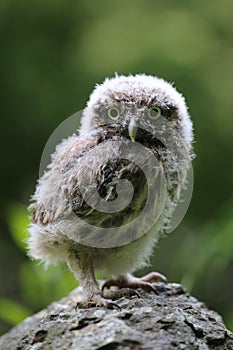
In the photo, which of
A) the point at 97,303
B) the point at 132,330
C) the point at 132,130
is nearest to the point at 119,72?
the point at 132,130

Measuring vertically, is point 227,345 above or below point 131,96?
below

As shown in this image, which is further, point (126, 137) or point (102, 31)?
point (102, 31)

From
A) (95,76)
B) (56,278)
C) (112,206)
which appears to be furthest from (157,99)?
(95,76)

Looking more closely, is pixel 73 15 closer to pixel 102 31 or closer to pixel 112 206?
pixel 102 31

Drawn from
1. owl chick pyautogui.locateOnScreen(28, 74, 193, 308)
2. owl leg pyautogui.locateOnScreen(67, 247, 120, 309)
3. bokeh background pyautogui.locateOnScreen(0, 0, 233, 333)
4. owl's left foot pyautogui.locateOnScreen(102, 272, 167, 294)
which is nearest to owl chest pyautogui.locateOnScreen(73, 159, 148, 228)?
owl chick pyautogui.locateOnScreen(28, 74, 193, 308)

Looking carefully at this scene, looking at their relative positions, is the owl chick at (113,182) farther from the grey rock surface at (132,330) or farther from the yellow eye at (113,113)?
the grey rock surface at (132,330)

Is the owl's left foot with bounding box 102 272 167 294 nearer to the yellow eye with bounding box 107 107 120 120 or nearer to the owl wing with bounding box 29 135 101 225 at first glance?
the owl wing with bounding box 29 135 101 225

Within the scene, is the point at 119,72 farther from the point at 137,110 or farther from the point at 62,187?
the point at 62,187

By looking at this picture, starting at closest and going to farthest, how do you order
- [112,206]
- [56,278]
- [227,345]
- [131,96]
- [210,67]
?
[227,345] → [112,206] → [131,96] → [56,278] → [210,67]
